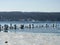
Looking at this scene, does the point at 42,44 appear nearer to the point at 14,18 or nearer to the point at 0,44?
the point at 0,44

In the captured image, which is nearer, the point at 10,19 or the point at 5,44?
the point at 5,44

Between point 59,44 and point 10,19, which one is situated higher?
point 59,44

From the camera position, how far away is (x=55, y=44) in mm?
27797

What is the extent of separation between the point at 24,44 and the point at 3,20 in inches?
3953

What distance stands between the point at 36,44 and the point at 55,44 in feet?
6.25

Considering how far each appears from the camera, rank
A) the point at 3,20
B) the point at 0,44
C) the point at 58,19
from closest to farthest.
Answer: the point at 0,44
the point at 3,20
the point at 58,19

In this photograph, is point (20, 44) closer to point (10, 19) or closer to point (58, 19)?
point (10, 19)

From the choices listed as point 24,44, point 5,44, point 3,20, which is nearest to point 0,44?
point 5,44

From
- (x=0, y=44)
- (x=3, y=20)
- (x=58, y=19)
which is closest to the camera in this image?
(x=0, y=44)

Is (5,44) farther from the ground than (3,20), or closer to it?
farther from the ground

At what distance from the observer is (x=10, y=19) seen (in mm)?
128500

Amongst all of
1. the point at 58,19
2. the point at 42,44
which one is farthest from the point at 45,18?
the point at 42,44

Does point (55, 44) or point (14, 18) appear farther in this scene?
point (14, 18)

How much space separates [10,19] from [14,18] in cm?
193
